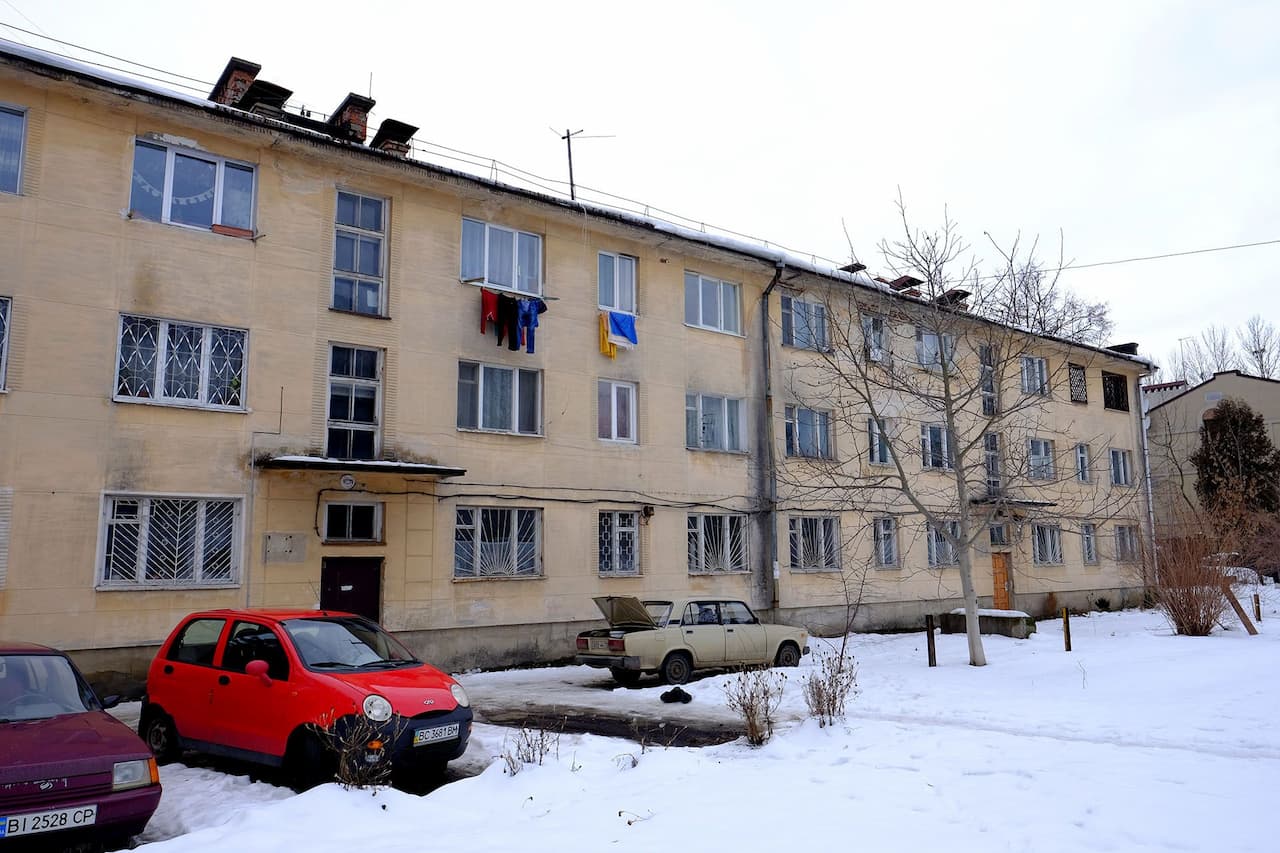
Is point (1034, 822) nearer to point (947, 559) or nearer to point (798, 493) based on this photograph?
point (798, 493)

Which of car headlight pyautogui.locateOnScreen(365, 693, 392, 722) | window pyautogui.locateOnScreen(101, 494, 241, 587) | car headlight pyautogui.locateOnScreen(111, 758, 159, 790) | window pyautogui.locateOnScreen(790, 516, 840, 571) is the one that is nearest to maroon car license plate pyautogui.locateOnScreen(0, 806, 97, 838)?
car headlight pyautogui.locateOnScreen(111, 758, 159, 790)

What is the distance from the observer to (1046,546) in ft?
98.5

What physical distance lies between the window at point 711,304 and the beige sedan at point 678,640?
7681 mm

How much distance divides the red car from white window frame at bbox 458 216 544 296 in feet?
31.5

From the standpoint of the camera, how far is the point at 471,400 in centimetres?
1778

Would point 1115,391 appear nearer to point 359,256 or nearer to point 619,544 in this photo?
point 619,544

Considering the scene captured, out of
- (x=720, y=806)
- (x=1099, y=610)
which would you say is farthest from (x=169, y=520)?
(x=1099, y=610)

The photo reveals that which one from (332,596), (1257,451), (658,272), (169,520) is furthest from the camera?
(1257,451)

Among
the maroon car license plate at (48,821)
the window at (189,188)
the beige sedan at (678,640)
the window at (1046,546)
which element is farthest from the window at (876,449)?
the maroon car license plate at (48,821)

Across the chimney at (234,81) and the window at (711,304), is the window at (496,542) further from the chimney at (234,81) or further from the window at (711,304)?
the chimney at (234,81)

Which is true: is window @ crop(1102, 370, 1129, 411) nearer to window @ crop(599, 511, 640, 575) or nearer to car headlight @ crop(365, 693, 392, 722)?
window @ crop(599, 511, 640, 575)

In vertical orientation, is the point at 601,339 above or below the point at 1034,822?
above

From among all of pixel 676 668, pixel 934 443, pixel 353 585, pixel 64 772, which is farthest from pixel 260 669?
pixel 934 443

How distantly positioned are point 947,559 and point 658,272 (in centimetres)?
1241
